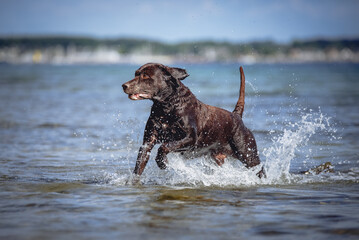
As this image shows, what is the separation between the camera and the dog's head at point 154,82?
6421 mm

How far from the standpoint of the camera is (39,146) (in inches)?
407

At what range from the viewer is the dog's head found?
642 cm

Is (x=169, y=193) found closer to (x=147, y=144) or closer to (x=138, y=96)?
(x=147, y=144)

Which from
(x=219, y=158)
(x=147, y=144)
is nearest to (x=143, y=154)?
(x=147, y=144)

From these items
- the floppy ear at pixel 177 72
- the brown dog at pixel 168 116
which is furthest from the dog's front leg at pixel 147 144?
the floppy ear at pixel 177 72

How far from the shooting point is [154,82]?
649cm

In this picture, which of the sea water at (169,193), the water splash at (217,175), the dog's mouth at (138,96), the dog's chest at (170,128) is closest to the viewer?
the sea water at (169,193)

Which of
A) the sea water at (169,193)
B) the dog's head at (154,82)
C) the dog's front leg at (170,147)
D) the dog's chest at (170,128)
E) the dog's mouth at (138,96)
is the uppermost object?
the dog's head at (154,82)

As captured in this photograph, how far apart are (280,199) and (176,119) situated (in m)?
1.63

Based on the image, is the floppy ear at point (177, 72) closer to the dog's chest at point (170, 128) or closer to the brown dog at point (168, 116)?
the brown dog at point (168, 116)

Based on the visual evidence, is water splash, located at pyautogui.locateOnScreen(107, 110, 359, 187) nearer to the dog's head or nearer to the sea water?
the sea water

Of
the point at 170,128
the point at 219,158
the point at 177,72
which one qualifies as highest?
the point at 177,72

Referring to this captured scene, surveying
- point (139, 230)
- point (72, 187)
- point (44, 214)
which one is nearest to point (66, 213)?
point (44, 214)

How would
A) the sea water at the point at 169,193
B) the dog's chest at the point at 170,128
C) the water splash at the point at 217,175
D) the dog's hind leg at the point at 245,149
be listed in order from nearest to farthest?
the sea water at the point at 169,193, the dog's chest at the point at 170,128, the water splash at the point at 217,175, the dog's hind leg at the point at 245,149
